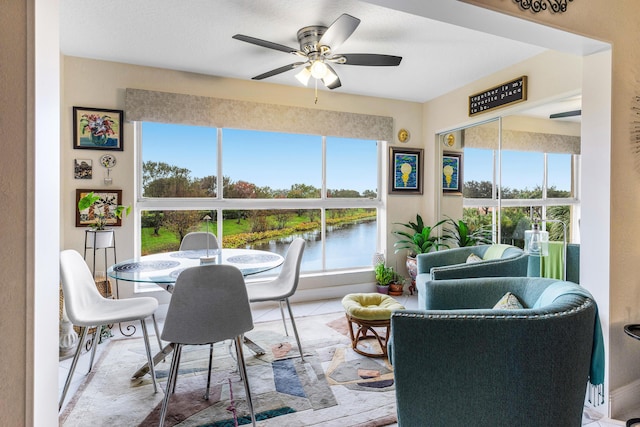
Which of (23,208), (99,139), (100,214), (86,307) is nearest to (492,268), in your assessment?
(23,208)

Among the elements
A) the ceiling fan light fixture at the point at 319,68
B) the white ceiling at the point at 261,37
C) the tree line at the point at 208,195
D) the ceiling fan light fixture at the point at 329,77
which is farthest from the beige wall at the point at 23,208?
the tree line at the point at 208,195

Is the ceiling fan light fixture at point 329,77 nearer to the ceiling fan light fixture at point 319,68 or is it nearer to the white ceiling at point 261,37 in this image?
the ceiling fan light fixture at point 319,68

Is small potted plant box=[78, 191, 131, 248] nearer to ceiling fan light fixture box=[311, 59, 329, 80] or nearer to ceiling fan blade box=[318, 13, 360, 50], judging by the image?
ceiling fan light fixture box=[311, 59, 329, 80]

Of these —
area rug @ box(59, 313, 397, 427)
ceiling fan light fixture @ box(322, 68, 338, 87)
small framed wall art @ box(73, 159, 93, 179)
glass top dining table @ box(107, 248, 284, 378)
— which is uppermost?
ceiling fan light fixture @ box(322, 68, 338, 87)

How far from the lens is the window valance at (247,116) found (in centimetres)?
334

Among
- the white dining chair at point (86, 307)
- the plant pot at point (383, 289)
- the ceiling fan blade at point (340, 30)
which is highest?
the ceiling fan blade at point (340, 30)

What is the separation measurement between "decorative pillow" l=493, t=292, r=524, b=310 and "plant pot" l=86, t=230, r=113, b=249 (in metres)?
3.00

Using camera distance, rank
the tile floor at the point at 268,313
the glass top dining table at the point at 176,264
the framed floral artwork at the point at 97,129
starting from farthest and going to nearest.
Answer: the framed floral artwork at the point at 97,129
the tile floor at the point at 268,313
the glass top dining table at the point at 176,264

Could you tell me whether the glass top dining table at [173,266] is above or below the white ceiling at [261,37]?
below

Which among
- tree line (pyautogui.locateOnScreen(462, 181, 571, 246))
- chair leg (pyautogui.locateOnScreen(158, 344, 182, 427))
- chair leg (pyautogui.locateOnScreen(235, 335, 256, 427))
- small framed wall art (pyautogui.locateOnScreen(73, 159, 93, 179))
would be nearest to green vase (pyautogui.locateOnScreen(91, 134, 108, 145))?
small framed wall art (pyautogui.locateOnScreen(73, 159, 93, 179))

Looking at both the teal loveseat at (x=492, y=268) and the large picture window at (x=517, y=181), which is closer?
the teal loveseat at (x=492, y=268)

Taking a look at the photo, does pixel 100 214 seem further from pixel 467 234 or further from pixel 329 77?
pixel 467 234

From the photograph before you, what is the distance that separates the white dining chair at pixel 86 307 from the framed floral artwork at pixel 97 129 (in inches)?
59.7

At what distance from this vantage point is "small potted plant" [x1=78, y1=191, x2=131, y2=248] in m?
2.87
